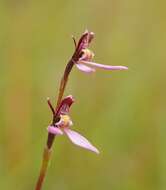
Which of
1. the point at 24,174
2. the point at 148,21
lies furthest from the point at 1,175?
the point at 148,21

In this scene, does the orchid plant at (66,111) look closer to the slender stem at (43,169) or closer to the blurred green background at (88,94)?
the slender stem at (43,169)

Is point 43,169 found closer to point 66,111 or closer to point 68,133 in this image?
point 68,133

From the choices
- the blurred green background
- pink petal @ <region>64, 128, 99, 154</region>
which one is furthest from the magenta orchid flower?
the blurred green background

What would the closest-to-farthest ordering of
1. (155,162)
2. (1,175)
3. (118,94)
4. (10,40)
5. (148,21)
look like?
1. (1,175)
2. (155,162)
3. (118,94)
4. (10,40)
5. (148,21)

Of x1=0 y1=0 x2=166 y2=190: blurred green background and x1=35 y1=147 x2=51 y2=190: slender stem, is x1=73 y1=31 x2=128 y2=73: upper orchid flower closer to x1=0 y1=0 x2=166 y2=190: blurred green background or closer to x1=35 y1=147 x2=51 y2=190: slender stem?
x1=35 y1=147 x2=51 y2=190: slender stem

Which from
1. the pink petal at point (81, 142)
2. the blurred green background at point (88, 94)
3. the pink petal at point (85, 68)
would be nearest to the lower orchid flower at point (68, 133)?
the pink petal at point (81, 142)

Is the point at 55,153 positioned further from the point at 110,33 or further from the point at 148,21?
the point at 148,21
